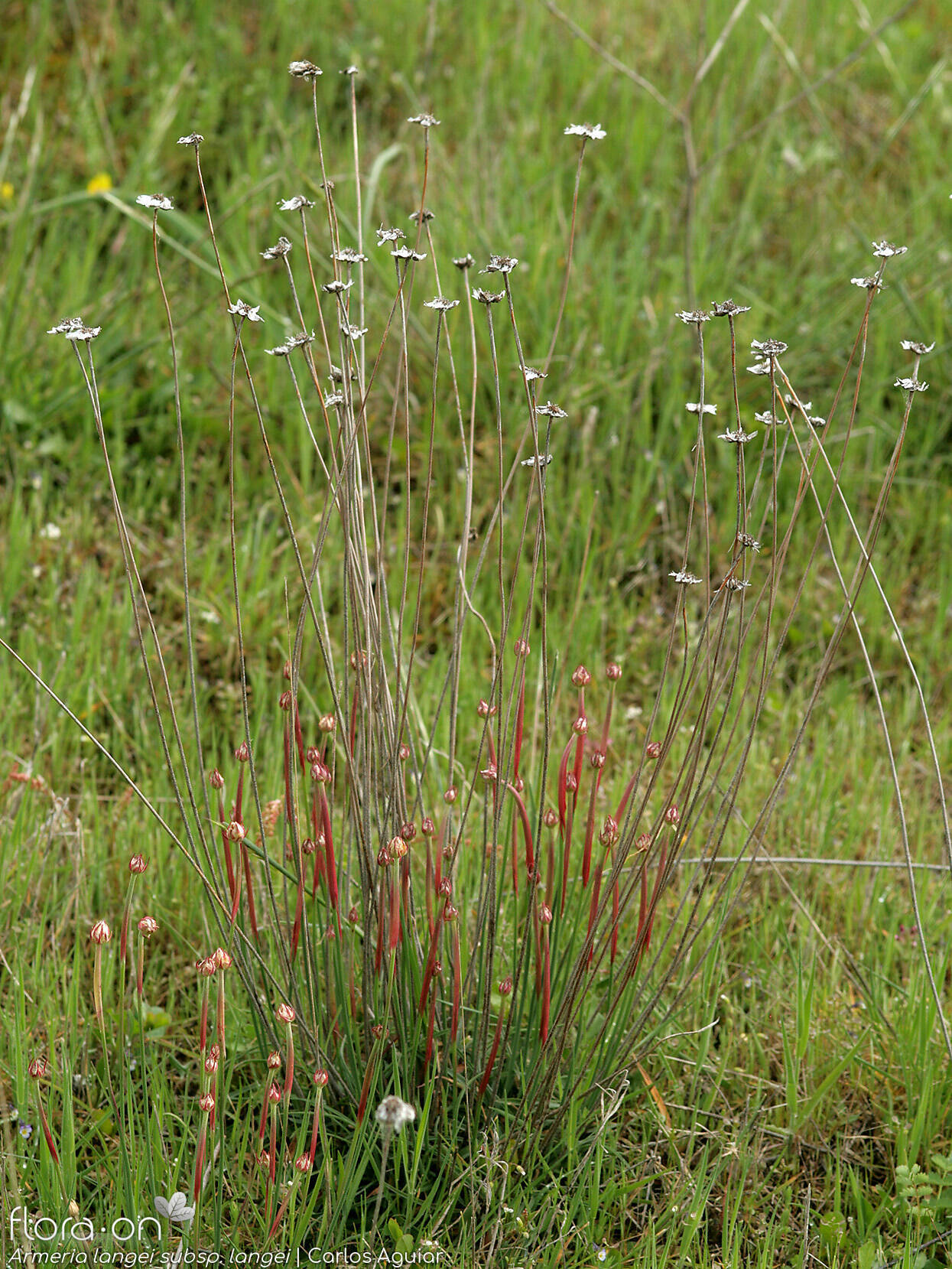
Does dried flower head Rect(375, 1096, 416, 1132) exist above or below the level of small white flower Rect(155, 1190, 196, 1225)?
above

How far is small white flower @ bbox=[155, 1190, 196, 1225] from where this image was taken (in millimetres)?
1397

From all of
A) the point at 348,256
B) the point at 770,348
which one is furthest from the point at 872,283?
the point at 348,256

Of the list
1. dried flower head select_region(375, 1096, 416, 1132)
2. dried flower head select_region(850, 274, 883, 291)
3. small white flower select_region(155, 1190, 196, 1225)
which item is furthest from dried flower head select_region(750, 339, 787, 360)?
small white flower select_region(155, 1190, 196, 1225)

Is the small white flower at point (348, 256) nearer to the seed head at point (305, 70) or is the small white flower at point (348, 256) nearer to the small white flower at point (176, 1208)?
the seed head at point (305, 70)

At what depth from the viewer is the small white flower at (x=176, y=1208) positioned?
140cm

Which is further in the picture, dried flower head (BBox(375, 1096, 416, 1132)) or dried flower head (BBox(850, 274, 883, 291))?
dried flower head (BBox(850, 274, 883, 291))

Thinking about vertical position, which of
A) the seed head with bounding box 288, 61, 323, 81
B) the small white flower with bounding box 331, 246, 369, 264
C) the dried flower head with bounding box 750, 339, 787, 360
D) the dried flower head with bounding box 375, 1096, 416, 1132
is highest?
the seed head with bounding box 288, 61, 323, 81

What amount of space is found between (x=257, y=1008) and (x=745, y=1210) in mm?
774

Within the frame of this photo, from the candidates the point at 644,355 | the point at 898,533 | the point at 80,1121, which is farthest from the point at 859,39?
the point at 80,1121

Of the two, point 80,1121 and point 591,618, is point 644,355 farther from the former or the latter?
point 80,1121

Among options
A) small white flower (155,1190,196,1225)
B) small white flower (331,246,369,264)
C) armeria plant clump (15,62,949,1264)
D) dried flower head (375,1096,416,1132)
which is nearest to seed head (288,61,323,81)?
armeria plant clump (15,62,949,1264)

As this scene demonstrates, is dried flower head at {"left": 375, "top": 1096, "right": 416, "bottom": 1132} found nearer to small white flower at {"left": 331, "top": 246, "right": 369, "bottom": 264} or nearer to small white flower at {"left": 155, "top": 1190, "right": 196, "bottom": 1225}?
small white flower at {"left": 155, "top": 1190, "right": 196, "bottom": 1225}

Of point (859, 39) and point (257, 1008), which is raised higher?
point (859, 39)

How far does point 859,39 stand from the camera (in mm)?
4926
